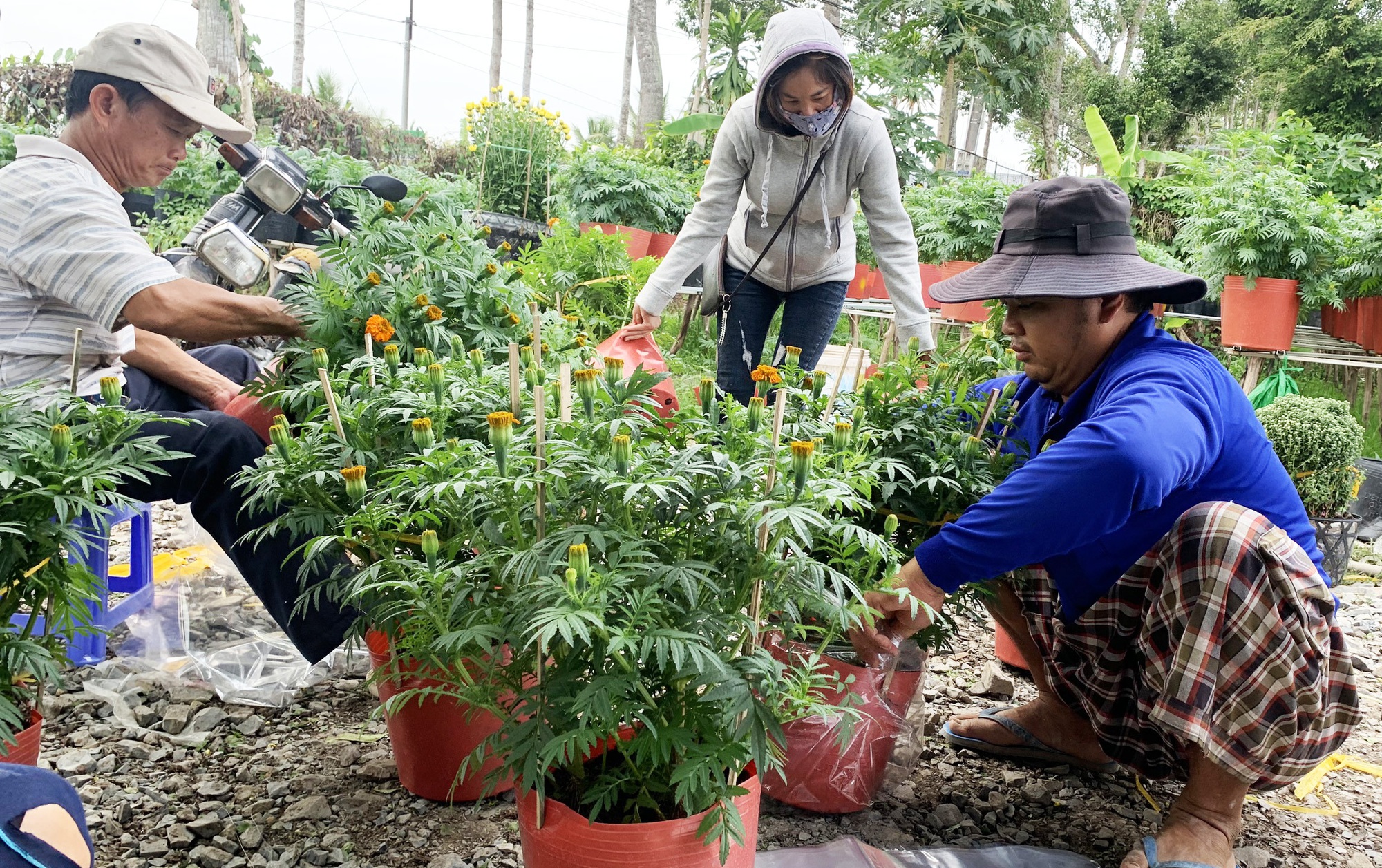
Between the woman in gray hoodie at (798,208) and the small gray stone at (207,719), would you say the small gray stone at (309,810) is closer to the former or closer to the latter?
the small gray stone at (207,719)

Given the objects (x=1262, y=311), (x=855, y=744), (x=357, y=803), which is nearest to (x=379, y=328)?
(x=357, y=803)

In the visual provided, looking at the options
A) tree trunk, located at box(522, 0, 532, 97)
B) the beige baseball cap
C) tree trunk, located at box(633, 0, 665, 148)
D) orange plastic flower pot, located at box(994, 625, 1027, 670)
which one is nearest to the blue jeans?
orange plastic flower pot, located at box(994, 625, 1027, 670)

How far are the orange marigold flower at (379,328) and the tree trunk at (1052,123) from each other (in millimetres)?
10843

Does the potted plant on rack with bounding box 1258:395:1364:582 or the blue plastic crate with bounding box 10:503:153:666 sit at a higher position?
the potted plant on rack with bounding box 1258:395:1364:582

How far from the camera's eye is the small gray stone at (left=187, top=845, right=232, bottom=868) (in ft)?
5.83

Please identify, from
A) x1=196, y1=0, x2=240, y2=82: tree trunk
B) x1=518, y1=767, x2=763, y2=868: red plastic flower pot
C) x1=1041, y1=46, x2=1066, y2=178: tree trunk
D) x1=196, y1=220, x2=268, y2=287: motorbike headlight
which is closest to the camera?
x1=518, y1=767, x2=763, y2=868: red plastic flower pot

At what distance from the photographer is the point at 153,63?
225cm

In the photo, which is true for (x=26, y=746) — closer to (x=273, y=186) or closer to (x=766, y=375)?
(x=766, y=375)

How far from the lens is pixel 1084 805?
211 cm

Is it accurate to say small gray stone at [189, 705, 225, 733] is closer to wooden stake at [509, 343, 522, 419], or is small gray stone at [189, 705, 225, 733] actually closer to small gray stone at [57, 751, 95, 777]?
small gray stone at [57, 751, 95, 777]

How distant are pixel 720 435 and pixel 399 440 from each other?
0.61 meters

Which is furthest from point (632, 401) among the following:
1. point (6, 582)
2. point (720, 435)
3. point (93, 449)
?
point (6, 582)

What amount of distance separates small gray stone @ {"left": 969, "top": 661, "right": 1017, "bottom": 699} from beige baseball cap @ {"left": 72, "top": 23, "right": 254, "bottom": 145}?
2469 mm

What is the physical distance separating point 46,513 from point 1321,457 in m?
4.32
